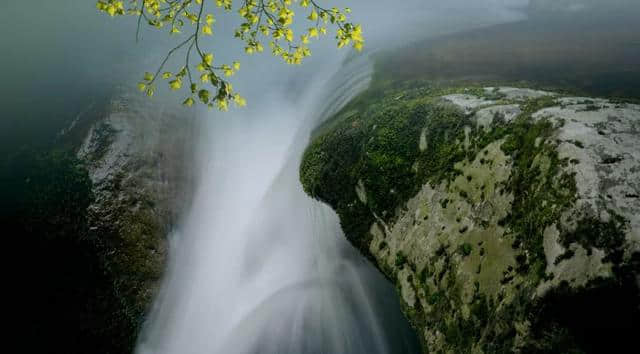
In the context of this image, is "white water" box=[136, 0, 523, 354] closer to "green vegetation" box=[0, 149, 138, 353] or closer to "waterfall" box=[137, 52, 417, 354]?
"waterfall" box=[137, 52, 417, 354]

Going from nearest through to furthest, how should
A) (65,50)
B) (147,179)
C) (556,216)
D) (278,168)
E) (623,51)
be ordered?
(556,216)
(147,179)
(278,168)
(623,51)
(65,50)

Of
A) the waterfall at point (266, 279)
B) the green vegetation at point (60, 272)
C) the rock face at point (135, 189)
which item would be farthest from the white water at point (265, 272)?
the green vegetation at point (60, 272)

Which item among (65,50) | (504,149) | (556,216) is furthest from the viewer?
(65,50)

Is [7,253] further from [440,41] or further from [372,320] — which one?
[440,41]

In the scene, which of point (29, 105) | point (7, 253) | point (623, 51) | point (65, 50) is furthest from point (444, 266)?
point (65, 50)

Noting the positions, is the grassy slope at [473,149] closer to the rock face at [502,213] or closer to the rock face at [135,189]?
the rock face at [502,213]

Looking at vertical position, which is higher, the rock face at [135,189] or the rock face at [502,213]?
the rock face at [135,189]
